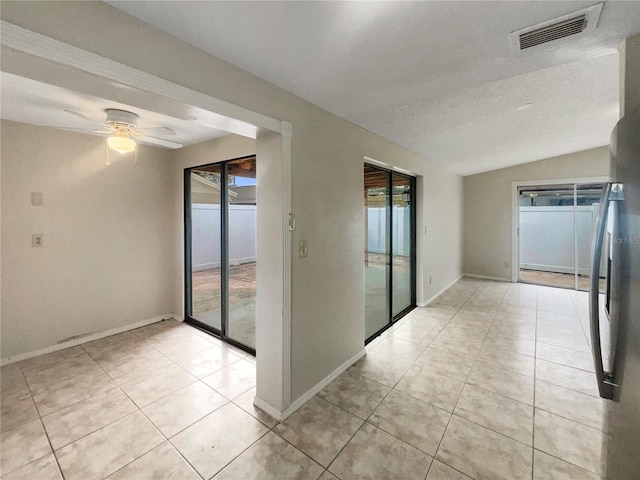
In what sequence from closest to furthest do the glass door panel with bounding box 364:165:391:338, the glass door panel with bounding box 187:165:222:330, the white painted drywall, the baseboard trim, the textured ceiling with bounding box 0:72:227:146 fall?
the white painted drywall < the textured ceiling with bounding box 0:72:227:146 < the glass door panel with bounding box 364:165:391:338 < the glass door panel with bounding box 187:165:222:330 < the baseboard trim

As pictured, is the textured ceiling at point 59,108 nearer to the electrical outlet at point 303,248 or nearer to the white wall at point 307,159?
the white wall at point 307,159

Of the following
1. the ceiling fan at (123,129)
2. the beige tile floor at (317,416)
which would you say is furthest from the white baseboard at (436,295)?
the ceiling fan at (123,129)

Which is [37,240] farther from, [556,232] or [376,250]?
[556,232]

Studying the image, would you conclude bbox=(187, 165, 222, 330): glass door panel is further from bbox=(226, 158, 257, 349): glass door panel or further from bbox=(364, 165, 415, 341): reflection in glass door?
bbox=(364, 165, 415, 341): reflection in glass door

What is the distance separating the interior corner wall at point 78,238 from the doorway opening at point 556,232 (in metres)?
6.94

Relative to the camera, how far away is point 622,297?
972 millimetres

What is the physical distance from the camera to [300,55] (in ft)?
4.79

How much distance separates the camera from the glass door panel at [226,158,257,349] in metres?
3.04

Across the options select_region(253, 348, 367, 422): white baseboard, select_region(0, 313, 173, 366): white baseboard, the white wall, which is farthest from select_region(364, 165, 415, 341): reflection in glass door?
select_region(0, 313, 173, 366): white baseboard

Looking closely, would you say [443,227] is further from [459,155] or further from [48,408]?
[48,408]

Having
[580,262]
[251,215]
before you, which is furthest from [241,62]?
[580,262]

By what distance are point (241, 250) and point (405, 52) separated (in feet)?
8.50

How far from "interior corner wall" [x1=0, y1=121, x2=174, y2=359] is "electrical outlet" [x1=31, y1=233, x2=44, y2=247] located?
23mm

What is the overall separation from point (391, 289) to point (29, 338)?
402 cm
